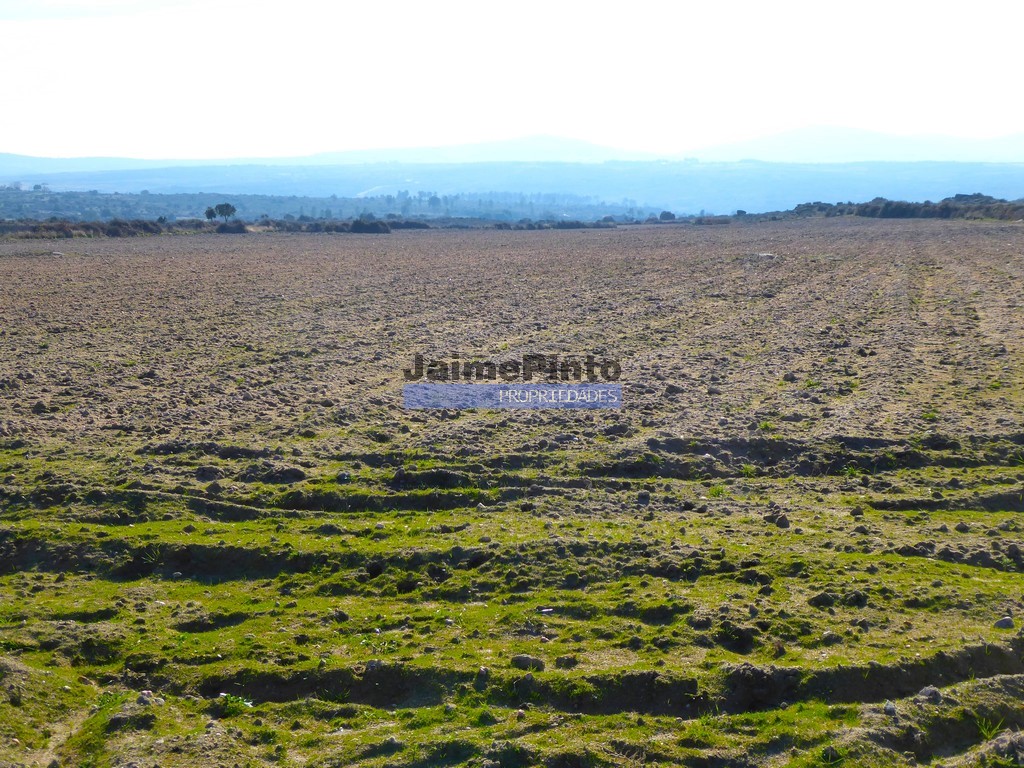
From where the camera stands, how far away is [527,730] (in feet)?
19.7

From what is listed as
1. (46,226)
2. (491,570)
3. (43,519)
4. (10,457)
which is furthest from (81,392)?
(46,226)

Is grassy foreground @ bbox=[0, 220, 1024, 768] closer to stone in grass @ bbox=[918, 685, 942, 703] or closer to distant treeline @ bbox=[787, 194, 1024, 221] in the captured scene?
stone in grass @ bbox=[918, 685, 942, 703]

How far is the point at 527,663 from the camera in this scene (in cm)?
667

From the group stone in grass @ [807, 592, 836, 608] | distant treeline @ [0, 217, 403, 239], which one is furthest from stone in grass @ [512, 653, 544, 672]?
distant treeline @ [0, 217, 403, 239]

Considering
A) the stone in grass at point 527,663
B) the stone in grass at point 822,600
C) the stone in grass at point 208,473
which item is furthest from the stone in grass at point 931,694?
the stone in grass at point 208,473

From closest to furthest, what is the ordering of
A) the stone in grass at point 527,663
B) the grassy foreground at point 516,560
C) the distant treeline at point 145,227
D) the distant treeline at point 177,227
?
the grassy foreground at point 516,560, the stone in grass at point 527,663, the distant treeline at point 145,227, the distant treeline at point 177,227

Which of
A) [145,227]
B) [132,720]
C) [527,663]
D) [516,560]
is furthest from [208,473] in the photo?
[145,227]

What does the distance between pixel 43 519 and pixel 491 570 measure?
14.9ft

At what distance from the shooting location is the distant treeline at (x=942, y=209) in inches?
2886

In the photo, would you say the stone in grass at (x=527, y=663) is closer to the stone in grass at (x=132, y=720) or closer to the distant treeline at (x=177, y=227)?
the stone in grass at (x=132, y=720)

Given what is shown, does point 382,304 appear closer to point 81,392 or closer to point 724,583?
point 81,392

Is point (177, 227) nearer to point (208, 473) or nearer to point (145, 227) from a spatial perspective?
point (145, 227)

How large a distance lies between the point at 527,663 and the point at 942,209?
8469 cm

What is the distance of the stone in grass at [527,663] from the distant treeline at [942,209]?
72142mm
